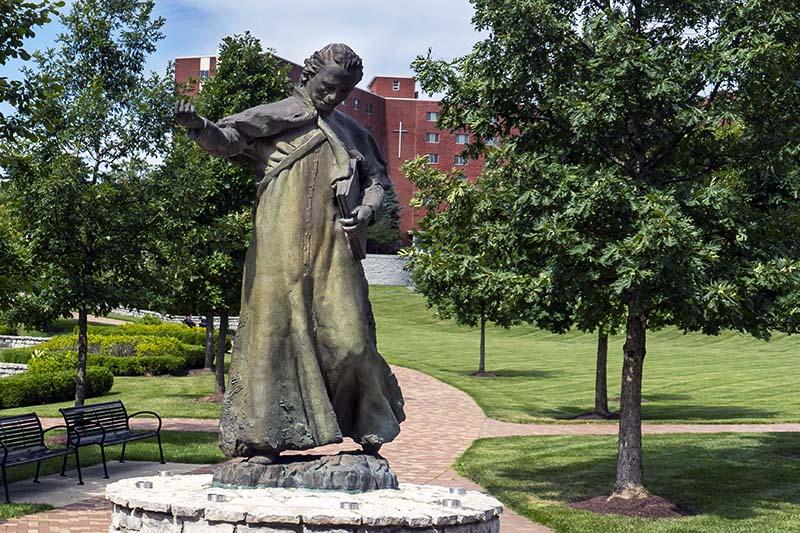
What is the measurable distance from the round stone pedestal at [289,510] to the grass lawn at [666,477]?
198 inches

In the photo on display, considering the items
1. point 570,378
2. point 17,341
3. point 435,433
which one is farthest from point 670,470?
point 17,341

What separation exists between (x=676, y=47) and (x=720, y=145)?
1.61 metres

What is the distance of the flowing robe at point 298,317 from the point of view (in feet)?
21.2

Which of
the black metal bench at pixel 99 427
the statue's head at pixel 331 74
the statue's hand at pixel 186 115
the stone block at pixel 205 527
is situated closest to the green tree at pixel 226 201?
the black metal bench at pixel 99 427

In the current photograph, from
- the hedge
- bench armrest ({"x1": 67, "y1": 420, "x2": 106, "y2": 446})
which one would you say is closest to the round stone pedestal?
bench armrest ({"x1": 67, "y1": 420, "x2": 106, "y2": 446})

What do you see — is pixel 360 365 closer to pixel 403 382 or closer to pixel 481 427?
pixel 481 427

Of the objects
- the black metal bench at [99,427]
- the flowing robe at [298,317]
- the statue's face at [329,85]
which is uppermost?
the statue's face at [329,85]

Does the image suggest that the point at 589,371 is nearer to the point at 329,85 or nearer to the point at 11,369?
the point at 11,369

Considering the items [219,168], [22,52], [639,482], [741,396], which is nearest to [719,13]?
[639,482]

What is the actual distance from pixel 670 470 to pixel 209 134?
10.4m

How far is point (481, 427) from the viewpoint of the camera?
19.9 m

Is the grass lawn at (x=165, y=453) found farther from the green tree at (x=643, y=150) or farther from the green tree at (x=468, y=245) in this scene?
the green tree at (x=643, y=150)

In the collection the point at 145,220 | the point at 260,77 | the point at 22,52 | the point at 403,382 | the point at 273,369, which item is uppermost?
the point at 260,77

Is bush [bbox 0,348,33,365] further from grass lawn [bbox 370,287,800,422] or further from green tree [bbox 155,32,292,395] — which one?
grass lawn [bbox 370,287,800,422]
